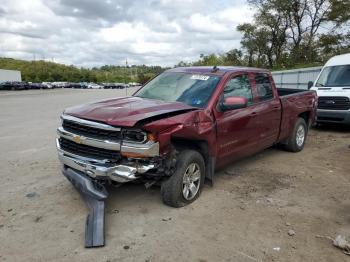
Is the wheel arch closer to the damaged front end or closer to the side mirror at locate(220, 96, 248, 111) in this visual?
the damaged front end

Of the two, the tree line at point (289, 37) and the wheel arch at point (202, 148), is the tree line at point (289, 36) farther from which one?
the wheel arch at point (202, 148)

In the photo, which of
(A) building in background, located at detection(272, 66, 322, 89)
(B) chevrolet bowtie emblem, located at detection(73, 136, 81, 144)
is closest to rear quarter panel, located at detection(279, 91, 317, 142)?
(B) chevrolet bowtie emblem, located at detection(73, 136, 81, 144)

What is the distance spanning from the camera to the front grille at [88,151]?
470 cm

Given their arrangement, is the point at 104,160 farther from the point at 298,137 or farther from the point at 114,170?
the point at 298,137

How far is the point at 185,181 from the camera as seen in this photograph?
16.8 ft

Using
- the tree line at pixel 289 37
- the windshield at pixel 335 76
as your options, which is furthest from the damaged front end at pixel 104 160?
the tree line at pixel 289 37

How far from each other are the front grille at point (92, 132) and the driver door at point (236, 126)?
1648 millimetres

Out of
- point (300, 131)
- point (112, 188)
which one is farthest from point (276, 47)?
point (112, 188)

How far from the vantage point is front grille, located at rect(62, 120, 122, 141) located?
4.64m

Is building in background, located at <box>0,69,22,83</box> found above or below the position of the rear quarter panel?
below

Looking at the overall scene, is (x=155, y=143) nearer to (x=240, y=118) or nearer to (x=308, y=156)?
(x=240, y=118)

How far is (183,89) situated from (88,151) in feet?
6.16

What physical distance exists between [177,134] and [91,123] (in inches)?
43.0

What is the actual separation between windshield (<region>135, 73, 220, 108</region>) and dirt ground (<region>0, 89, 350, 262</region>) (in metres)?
1.41
